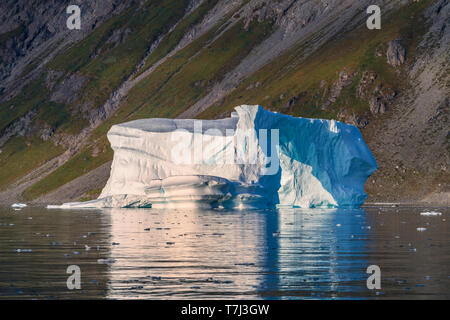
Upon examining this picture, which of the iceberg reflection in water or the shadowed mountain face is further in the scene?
the shadowed mountain face

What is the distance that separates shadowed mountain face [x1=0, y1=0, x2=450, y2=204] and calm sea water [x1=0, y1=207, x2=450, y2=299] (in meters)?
65.1

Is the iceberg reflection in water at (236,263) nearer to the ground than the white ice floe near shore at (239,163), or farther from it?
nearer to the ground

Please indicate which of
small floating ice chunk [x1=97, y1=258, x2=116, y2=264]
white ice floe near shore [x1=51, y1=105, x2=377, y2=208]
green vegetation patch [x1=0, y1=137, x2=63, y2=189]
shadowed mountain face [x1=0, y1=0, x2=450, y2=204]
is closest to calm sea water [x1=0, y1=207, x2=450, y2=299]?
small floating ice chunk [x1=97, y1=258, x2=116, y2=264]

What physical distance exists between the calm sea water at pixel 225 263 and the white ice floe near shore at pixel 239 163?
23.1 meters

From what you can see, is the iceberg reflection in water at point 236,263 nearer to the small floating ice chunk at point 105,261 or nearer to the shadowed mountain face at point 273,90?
the small floating ice chunk at point 105,261

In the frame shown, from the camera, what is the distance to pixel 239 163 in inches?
2347

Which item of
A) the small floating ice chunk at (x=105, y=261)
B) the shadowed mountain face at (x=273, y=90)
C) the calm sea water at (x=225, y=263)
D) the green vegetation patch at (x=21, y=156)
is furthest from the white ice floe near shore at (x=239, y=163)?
the green vegetation patch at (x=21, y=156)

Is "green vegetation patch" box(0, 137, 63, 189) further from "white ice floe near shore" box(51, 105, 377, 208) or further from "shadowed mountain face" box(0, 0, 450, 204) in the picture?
"white ice floe near shore" box(51, 105, 377, 208)

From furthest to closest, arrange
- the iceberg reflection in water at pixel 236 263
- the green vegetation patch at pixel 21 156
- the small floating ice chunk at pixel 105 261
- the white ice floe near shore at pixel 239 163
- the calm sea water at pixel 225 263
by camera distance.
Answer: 1. the green vegetation patch at pixel 21 156
2. the white ice floe near shore at pixel 239 163
3. the small floating ice chunk at pixel 105 261
4. the iceberg reflection in water at pixel 236 263
5. the calm sea water at pixel 225 263

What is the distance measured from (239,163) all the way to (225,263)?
1469 inches

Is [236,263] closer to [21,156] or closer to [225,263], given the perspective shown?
[225,263]

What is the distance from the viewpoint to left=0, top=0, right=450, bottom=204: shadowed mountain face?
115125 millimetres

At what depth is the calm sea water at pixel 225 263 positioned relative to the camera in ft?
56.5

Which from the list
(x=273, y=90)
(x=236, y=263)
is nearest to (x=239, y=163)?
(x=236, y=263)
